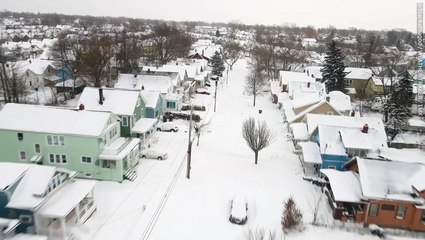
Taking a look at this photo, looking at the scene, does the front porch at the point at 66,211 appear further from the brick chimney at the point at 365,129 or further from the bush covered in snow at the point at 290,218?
the brick chimney at the point at 365,129

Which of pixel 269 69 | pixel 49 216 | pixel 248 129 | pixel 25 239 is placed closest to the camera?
pixel 25 239

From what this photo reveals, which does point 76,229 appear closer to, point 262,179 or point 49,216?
point 49,216

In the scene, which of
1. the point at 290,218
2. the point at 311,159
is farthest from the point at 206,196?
the point at 311,159

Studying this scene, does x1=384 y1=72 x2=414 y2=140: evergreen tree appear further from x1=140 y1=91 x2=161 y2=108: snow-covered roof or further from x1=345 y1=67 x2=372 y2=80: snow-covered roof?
x1=140 y1=91 x2=161 y2=108: snow-covered roof

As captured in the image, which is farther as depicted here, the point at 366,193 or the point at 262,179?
the point at 262,179

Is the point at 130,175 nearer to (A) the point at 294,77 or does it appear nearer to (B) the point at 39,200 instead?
(B) the point at 39,200

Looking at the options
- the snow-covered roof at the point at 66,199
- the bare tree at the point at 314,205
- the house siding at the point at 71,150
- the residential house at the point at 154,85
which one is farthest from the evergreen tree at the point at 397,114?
the snow-covered roof at the point at 66,199

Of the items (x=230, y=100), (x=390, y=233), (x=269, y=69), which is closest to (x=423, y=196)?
(x=390, y=233)
